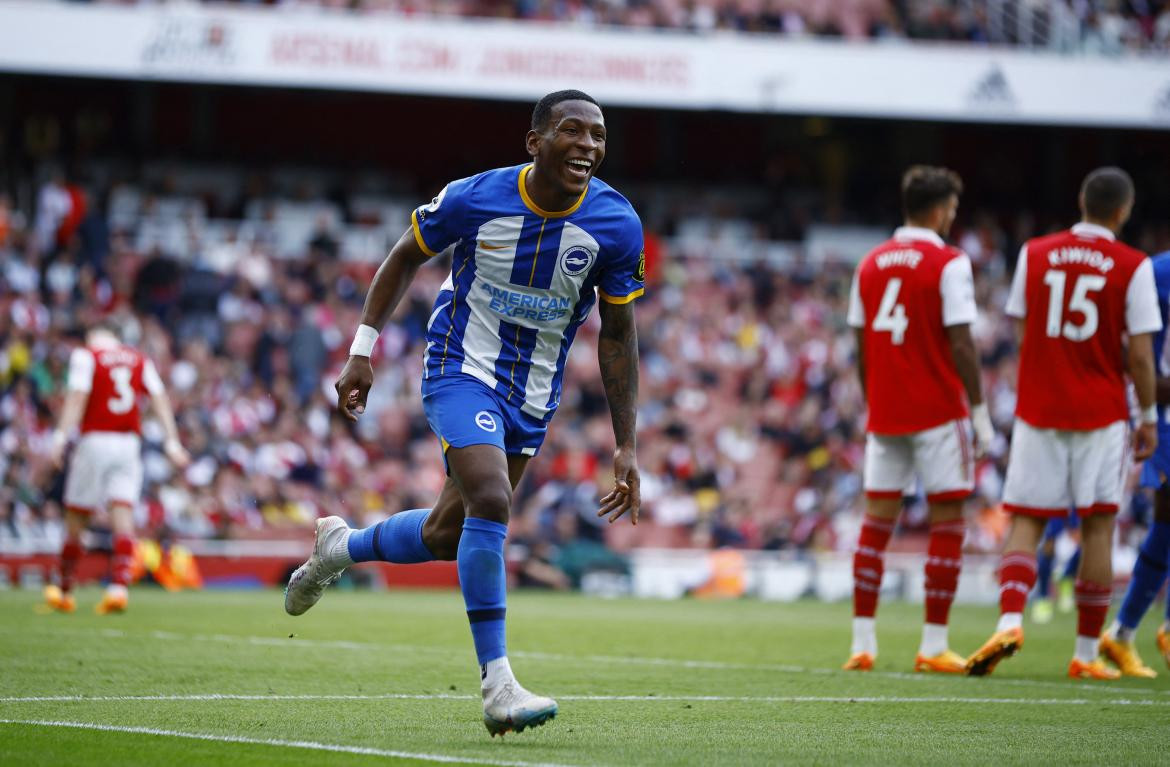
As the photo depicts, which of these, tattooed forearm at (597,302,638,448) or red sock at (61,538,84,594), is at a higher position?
tattooed forearm at (597,302,638,448)

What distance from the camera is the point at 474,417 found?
5969 mm

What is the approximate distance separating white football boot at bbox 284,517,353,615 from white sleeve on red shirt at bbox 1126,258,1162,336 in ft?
13.8

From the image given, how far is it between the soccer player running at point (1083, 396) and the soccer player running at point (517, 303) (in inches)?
123

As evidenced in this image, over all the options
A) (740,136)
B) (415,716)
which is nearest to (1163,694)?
(415,716)

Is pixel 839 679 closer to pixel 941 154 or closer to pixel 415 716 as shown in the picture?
pixel 415 716

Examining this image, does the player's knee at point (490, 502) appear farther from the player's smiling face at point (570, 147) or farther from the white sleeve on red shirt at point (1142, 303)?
the white sleeve on red shirt at point (1142, 303)

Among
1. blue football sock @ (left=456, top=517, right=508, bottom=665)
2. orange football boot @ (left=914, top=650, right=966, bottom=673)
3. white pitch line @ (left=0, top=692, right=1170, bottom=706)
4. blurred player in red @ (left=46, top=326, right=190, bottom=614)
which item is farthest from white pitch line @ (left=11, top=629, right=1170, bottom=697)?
blue football sock @ (left=456, top=517, right=508, bottom=665)

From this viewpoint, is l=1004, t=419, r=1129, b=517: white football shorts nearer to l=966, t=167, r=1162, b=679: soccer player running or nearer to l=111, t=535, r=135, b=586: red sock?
l=966, t=167, r=1162, b=679: soccer player running

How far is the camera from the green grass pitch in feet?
17.9

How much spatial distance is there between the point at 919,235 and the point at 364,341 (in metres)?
4.06

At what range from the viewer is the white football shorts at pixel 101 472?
43.6 feet

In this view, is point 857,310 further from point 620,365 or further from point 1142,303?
point 620,365

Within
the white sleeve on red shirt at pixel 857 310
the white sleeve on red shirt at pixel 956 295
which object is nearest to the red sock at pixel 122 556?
the white sleeve on red shirt at pixel 857 310

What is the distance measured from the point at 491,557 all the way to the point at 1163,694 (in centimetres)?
378
